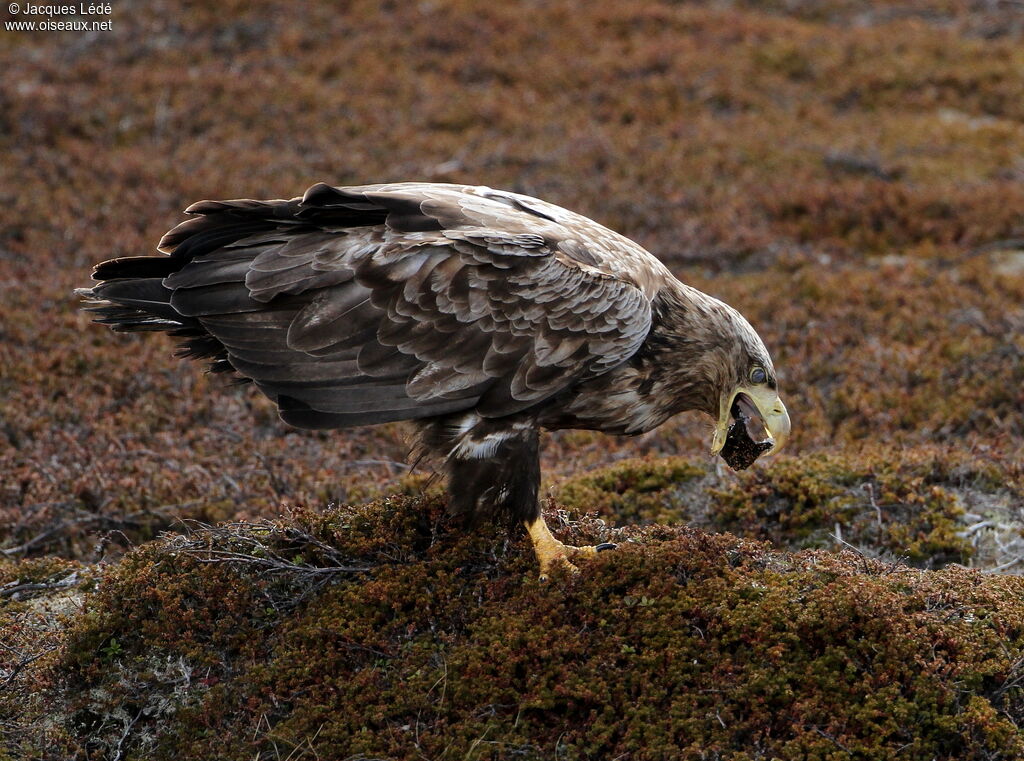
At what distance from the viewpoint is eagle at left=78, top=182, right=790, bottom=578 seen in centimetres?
593

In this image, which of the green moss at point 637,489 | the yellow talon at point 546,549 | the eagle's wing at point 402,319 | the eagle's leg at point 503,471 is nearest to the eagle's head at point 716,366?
the eagle's wing at point 402,319

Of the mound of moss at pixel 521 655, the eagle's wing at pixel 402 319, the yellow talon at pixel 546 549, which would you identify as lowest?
the mound of moss at pixel 521 655

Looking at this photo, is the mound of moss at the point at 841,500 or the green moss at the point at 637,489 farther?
the green moss at the point at 637,489

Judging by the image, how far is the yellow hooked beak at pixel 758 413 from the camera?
6.31 metres

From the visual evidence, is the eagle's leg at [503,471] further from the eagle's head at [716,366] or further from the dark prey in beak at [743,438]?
the dark prey in beak at [743,438]

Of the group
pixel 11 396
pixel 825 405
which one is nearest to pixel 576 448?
pixel 825 405

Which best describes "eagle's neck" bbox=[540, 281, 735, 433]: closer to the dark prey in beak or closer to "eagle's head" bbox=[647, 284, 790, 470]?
"eagle's head" bbox=[647, 284, 790, 470]

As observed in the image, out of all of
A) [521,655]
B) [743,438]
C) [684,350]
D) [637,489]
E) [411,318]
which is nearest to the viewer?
[521,655]

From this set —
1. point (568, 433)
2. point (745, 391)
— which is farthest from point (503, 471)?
point (568, 433)

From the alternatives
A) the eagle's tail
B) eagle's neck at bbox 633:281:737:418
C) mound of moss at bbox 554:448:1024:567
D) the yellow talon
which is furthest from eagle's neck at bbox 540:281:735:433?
the eagle's tail

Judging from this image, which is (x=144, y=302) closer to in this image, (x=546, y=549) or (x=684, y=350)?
(x=546, y=549)

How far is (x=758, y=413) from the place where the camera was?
21.1ft

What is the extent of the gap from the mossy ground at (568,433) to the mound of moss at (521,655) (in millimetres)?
20

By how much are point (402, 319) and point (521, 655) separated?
6.11 ft
